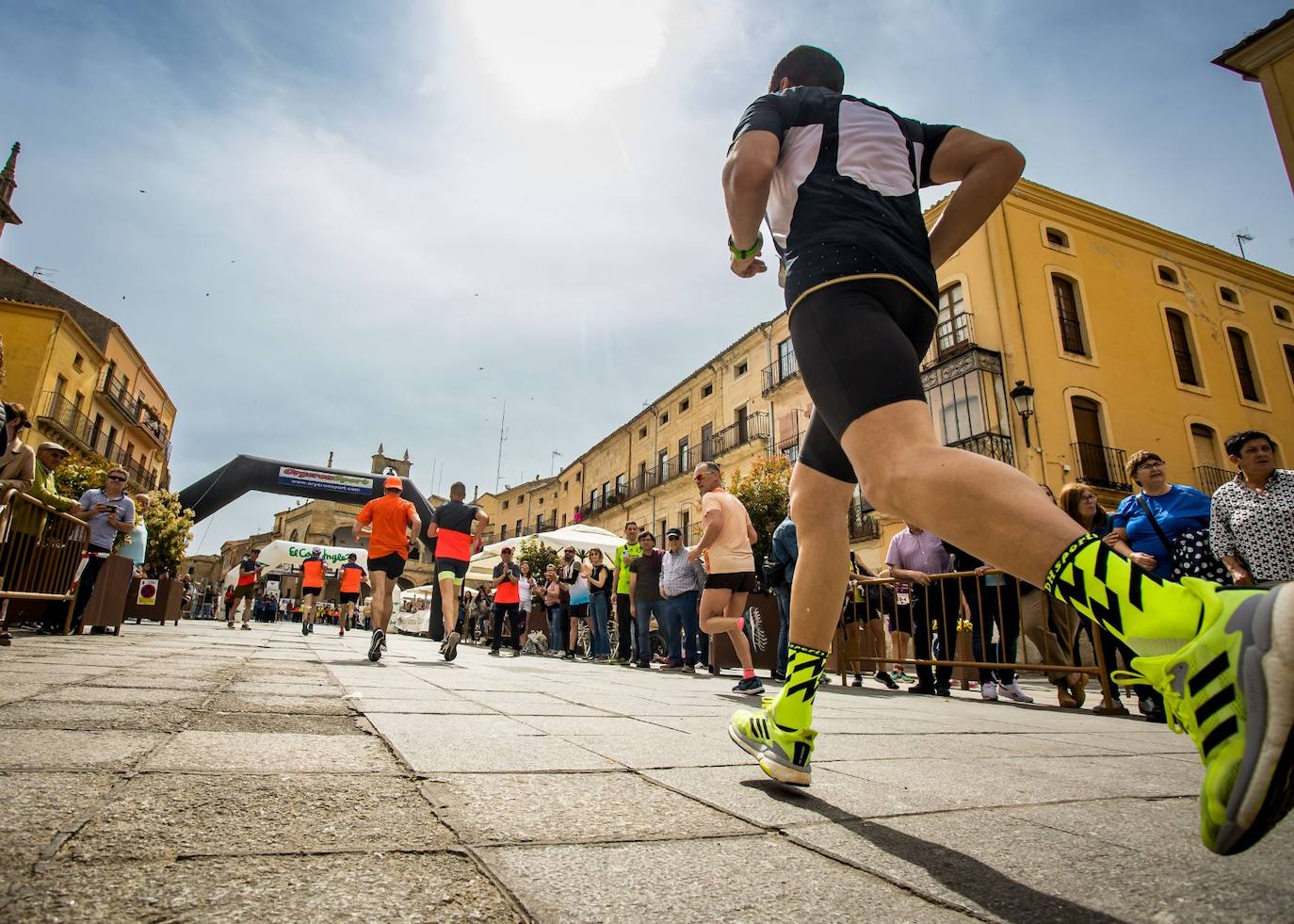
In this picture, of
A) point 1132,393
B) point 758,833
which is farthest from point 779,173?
point 1132,393

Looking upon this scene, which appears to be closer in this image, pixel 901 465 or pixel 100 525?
pixel 901 465

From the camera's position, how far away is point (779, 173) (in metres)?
1.82

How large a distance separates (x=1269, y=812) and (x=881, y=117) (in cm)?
167

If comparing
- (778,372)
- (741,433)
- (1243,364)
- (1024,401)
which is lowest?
(1024,401)

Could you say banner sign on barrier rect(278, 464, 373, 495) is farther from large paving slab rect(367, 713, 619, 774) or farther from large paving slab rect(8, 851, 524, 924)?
large paving slab rect(8, 851, 524, 924)

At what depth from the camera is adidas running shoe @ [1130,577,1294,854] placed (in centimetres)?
79

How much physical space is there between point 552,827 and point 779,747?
64 centimetres

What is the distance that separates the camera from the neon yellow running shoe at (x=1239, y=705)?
0.79 m

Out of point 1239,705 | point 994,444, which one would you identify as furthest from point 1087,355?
point 1239,705

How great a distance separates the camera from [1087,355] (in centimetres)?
1972

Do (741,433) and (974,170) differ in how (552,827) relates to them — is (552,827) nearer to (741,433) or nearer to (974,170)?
(974,170)

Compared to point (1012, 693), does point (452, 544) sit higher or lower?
higher

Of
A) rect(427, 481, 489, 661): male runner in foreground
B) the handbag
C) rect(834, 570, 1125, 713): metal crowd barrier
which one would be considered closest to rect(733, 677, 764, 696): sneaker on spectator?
rect(834, 570, 1125, 713): metal crowd barrier

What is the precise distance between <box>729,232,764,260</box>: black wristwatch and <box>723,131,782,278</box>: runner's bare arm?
128 millimetres
